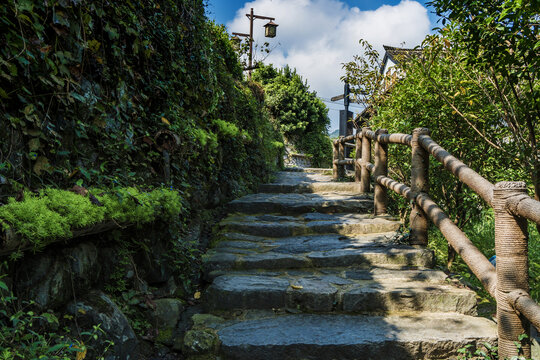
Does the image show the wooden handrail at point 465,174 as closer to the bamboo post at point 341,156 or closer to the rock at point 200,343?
the rock at point 200,343

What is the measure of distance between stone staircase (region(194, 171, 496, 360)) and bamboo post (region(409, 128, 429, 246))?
0.59 feet

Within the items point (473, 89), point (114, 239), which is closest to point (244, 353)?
point (114, 239)

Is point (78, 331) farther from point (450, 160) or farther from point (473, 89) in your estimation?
point (473, 89)

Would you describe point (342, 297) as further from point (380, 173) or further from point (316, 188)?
point (316, 188)

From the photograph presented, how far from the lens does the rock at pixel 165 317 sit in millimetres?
2301

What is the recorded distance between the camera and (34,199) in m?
1.52

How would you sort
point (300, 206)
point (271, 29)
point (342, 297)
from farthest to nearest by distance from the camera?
point (271, 29)
point (300, 206)
point (342, 297)

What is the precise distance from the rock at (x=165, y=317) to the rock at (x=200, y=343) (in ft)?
0.50

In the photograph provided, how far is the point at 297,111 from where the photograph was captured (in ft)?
59.4

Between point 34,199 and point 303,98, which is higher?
point 303,98

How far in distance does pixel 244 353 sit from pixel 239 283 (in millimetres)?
656

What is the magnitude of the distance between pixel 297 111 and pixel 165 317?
53.6 ft

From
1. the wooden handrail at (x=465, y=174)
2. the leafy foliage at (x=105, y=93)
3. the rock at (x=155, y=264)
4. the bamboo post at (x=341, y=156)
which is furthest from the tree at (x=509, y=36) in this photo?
the bamboo post at (x=341, y=156)

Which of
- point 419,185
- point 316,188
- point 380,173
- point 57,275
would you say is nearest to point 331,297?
point 419,185
